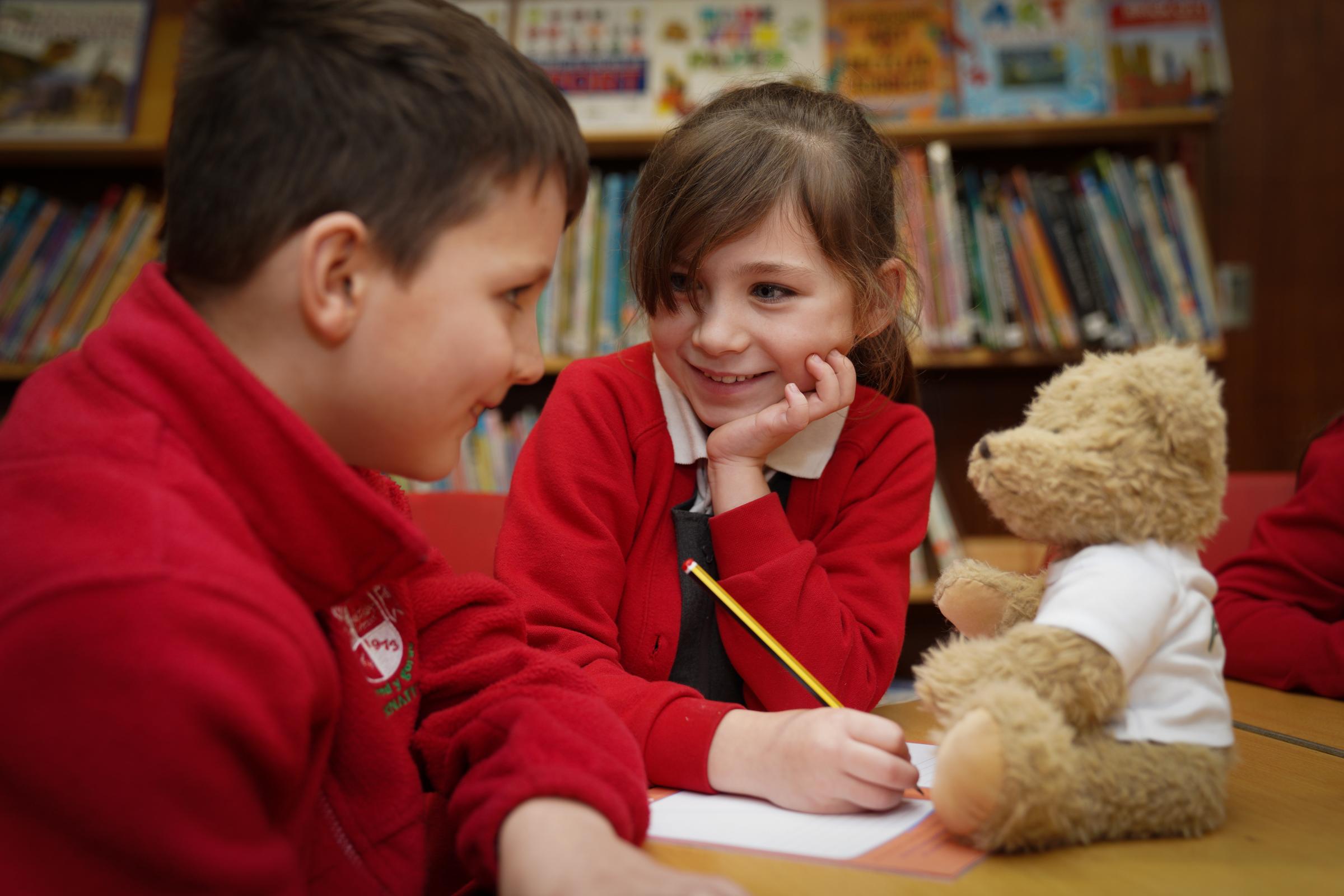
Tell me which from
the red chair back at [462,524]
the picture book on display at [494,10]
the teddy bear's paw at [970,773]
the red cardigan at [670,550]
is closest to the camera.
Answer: the teddy bear's paw at [970,773]

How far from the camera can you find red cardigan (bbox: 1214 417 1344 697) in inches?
41.3

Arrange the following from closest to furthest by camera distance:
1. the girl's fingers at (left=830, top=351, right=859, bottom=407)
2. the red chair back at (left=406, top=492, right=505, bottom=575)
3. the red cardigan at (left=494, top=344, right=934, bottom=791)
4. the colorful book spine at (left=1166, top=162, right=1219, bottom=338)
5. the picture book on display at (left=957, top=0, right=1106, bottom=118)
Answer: the red cardigan at (left=494, top=344, right=934, bottom=791) < the girl's fingers at (left=830, top=351, right=859, bottom=407) < the red chair back at (left=406, top=492, right=505, bottom=575) < the colorful book spine at (left=1166, top=162, right=1219, bottom=338) < the picture book on display at (left=957, top=0, right=1106, bottom=118)

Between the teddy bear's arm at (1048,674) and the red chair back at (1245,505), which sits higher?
the teddy bear's arm at (1048,674)

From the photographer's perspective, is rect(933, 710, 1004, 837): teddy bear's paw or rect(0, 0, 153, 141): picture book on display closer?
rect(933, 710, 1004, 837): teddy bear's paw

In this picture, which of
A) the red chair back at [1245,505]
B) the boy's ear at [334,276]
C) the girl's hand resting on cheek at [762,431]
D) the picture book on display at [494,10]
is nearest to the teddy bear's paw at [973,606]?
the girl's hand resting on cheek at [762,431]

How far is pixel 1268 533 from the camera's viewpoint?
1254 millimetres

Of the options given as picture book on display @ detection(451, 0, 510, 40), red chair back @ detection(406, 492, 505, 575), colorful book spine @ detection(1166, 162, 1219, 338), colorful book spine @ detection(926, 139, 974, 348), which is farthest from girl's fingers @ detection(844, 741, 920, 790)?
picture book on display @ detection(451, 0, 510, 40)

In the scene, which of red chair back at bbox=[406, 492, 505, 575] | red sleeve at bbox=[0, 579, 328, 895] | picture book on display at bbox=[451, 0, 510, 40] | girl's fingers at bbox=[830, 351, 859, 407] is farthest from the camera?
picture book on display at bbox=[451, 0, 510, 40]

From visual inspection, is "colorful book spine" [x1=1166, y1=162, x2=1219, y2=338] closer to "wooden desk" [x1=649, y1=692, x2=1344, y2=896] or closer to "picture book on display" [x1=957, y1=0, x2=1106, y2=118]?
"picture book on display" [x1=957, y1=0, x2=1106, y2=118]

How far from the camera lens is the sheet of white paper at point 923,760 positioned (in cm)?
68

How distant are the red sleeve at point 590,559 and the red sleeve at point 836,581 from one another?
0.11 m

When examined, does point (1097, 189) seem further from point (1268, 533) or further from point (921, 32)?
point (1268, 533)

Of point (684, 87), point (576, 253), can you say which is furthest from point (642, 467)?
point (684, 87)

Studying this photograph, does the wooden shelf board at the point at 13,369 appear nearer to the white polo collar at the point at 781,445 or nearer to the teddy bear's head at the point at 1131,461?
A: the white polo collar at the point at 781,445
